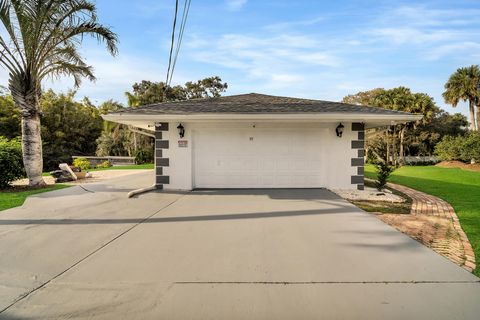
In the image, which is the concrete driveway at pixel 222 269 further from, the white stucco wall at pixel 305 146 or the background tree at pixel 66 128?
the background tree at pixel 66 128

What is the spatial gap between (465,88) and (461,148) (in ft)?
31.6

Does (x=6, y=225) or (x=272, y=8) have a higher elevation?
(x=272, y=8)

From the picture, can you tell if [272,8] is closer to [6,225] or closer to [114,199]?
[114,199]

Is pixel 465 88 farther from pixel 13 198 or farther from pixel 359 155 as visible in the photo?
pixel 13 198

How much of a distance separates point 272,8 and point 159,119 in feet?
18.2

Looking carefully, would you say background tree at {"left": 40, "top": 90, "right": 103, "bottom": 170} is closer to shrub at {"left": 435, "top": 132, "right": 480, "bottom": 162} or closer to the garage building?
the garage building

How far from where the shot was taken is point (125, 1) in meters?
8.52

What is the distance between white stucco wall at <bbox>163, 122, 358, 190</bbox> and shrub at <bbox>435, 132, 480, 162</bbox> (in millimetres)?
17453

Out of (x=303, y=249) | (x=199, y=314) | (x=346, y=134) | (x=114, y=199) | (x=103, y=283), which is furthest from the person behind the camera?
(x=346, y=134)

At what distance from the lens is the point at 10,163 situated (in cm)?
987


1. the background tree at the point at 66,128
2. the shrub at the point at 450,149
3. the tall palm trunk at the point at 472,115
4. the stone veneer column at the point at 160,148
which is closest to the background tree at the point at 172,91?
the background tree at the point at 66,128

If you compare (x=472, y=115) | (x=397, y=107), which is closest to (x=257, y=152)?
(x=397, y=107)

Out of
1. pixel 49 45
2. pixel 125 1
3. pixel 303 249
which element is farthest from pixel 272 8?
pixel 303 249

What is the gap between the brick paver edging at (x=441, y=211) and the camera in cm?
362
